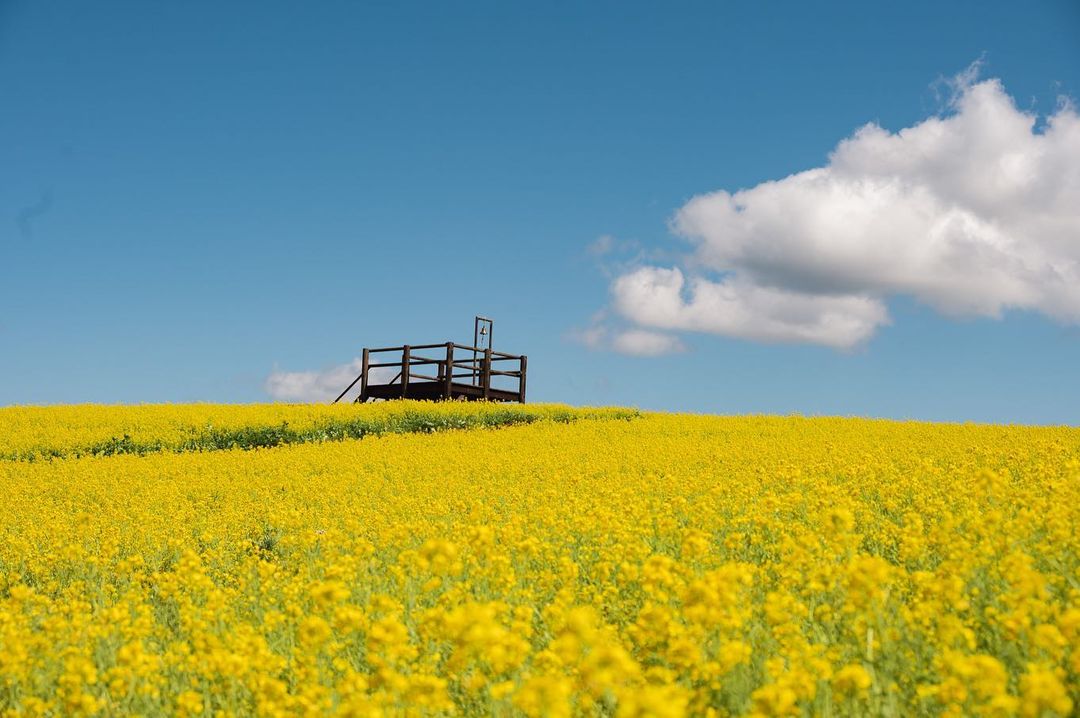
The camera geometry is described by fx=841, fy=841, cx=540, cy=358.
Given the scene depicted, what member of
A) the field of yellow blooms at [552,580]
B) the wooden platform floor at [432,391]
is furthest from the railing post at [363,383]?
the field of yellow blooms at [552,580]

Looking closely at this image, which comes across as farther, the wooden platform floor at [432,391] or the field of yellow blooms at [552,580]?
the wooden platform floor at [432,391]

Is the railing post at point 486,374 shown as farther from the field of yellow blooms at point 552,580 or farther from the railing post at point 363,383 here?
the field of yellow blooms at point 552,580

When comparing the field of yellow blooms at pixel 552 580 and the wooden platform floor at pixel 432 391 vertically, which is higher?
the wooden platform floor at pixel 432 391

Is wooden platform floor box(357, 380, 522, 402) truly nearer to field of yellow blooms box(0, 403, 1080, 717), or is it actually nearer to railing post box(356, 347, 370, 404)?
railing post box(356, 347, 370, 404)

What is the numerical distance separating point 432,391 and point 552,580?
24.7 meters

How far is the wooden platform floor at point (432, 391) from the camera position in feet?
98.9

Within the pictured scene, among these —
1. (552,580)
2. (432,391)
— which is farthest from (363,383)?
(552,580)

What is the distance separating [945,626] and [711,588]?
1.07 meters

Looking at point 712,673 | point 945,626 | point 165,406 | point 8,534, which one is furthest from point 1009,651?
point 165,406

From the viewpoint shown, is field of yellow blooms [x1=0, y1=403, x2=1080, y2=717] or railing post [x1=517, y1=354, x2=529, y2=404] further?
railing post [x1=517, y1=354, x2=529, y2=404]

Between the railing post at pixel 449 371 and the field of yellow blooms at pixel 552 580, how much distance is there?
10.4m

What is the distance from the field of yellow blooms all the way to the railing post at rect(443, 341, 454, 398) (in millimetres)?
10391

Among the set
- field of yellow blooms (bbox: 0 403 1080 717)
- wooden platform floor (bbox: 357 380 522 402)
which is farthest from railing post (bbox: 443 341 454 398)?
field of yellow blooms (bbox: 0 403 1080 717)

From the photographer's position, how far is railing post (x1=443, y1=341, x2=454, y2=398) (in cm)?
2965
